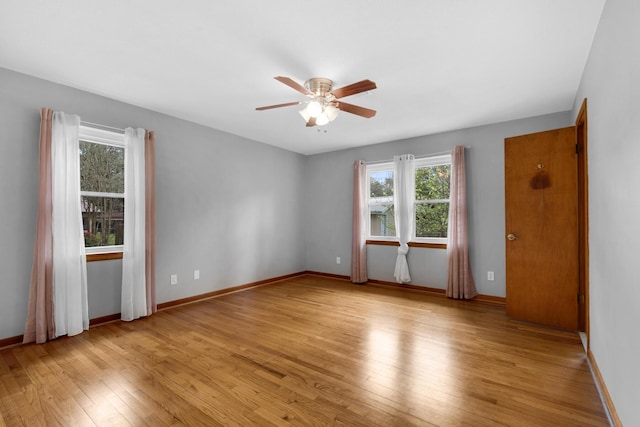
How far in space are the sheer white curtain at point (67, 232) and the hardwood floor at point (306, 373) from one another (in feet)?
0.82

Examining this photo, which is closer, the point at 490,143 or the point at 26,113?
the point at 26,113

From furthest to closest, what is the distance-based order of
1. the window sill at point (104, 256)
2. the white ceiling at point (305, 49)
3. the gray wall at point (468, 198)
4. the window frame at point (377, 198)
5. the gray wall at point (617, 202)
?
1. the window frame at point (377, 198)
2. the gray wall at point (468, 198)
3. the window sill at point (104, 256)
4. the white ceiling at point (305, 49)
5. the gray wall at point (617, 202)

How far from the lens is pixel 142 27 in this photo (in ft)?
6.89

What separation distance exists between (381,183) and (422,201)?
0.87 meters

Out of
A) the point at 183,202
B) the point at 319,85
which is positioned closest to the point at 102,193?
the point at 183,202

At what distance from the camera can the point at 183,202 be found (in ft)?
13.4

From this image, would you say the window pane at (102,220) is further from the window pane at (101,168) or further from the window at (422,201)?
the window at (422,201)

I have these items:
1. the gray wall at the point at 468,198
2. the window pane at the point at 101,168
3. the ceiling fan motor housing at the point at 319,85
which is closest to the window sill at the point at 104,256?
the window pane at the point at 101,168

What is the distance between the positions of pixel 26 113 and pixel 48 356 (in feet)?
7.41

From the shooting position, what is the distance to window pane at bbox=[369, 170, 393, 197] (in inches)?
210

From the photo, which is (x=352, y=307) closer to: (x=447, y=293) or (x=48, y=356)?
(x=447, y=293)

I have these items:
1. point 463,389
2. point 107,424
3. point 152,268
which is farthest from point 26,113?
point 463,389

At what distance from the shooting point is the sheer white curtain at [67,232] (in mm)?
2848

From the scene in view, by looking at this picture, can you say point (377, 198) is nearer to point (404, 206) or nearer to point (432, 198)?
point (404, 206)
